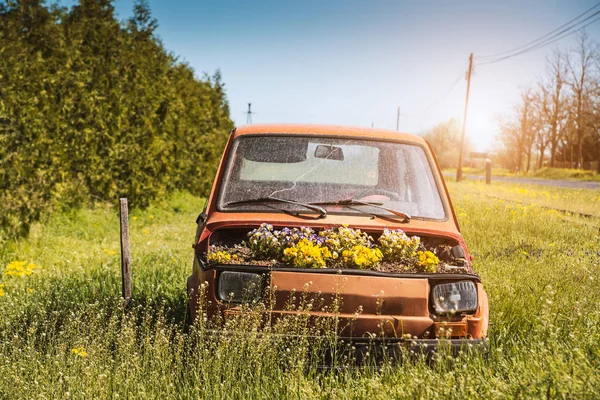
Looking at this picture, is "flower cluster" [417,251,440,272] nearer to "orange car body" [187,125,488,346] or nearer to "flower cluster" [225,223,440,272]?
"flower cluster" [225,223,440,272]

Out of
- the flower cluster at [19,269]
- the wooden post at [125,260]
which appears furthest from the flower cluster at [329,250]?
the flower cluster at [19,269]

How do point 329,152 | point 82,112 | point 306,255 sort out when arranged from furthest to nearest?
point 82,112, point 329,152, point 306,255

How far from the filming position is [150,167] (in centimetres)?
1340

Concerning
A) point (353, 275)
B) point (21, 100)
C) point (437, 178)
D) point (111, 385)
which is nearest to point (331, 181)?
point (437, 178)

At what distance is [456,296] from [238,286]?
1.33m

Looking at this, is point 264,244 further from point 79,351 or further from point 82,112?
point 82,112

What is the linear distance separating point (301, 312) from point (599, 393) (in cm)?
158

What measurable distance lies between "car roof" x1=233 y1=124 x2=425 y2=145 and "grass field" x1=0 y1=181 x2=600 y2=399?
63.2 inches

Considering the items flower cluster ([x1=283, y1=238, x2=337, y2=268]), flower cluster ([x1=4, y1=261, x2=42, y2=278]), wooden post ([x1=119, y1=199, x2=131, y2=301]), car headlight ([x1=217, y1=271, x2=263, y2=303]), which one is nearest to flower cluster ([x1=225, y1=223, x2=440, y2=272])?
flower cluster ([x1=283, y1=238, x2=337, y2=268])

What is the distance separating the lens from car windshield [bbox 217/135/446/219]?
404 centimetres

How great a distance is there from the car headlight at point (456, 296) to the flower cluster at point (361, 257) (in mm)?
418

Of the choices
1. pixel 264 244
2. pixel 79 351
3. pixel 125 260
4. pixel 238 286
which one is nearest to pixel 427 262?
pixel 264 244

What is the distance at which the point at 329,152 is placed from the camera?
457cm

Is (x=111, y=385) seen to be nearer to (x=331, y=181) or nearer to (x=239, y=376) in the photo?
(x=239, y=376)
